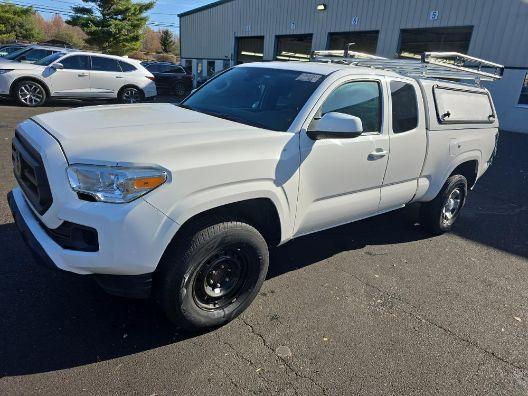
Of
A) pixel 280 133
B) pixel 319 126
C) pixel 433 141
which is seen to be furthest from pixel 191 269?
pixel 433 141

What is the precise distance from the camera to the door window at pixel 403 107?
3887 millimetres

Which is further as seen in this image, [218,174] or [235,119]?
[235,119]

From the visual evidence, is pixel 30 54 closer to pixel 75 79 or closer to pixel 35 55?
pixel 35 55

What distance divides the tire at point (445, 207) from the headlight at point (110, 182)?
374 centimetres

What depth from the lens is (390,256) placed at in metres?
4.40

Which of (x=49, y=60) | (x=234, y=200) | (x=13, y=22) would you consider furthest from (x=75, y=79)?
(x=13, y=22)

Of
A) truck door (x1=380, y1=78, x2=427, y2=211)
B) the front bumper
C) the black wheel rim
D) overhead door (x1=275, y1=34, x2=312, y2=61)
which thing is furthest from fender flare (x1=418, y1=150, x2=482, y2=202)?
overhead door (x1=275, y1=34, x2=312, y2=61)

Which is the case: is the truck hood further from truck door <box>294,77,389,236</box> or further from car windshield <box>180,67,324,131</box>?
truck door <box>294,77,389,236</box>

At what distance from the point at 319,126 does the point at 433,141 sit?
1950 mm

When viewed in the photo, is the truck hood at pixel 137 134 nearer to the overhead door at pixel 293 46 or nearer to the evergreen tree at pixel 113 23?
the overhead door at pixel 293 46

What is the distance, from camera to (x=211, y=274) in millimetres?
2893

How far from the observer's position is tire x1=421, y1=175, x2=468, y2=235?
15.9 ft

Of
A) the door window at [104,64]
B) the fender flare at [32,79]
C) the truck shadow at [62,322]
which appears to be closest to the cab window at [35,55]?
the fender flare at [32,79]

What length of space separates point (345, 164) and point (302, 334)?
1.41 m
